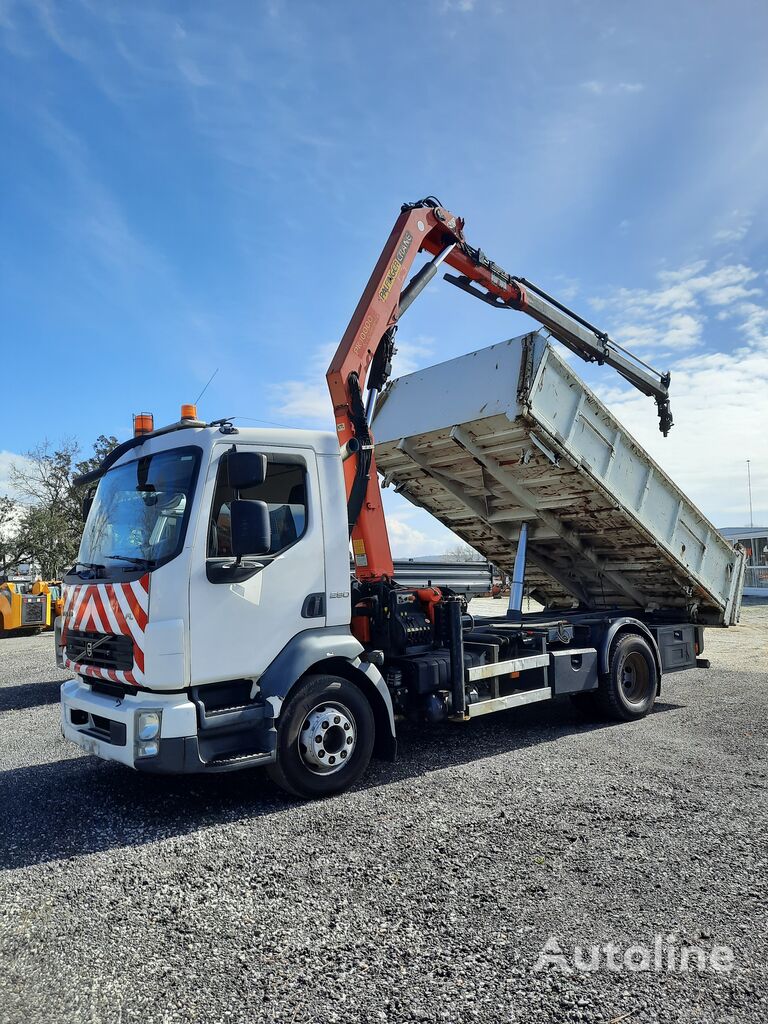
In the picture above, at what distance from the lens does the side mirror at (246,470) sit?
4426mm

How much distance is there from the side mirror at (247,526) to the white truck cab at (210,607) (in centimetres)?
1

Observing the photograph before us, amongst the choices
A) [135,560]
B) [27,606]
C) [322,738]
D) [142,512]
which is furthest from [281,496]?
[27,606]

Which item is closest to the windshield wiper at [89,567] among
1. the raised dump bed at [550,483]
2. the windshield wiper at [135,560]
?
the windshield wiper at [135,560]

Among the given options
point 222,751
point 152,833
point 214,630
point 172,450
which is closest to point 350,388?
point 172,450

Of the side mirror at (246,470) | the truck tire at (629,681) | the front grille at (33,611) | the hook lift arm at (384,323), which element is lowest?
the truck tire at (629,681)

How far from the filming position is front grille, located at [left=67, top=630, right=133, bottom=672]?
4.53m

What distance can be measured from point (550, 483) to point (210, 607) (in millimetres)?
3880

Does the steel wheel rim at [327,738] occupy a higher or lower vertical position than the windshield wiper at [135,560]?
lower

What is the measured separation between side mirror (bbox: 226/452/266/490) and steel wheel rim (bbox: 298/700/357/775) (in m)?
1.61

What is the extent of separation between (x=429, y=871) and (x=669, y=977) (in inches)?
51.6

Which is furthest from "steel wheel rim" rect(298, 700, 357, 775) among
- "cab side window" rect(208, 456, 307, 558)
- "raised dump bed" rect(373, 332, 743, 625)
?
"raised dump bed" rect(373, 332, 743, 625)

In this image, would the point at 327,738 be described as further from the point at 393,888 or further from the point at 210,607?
the point at 393,888

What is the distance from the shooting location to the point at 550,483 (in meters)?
7.11

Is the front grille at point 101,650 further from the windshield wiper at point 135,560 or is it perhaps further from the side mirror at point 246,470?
the side mirror at point 246,470
